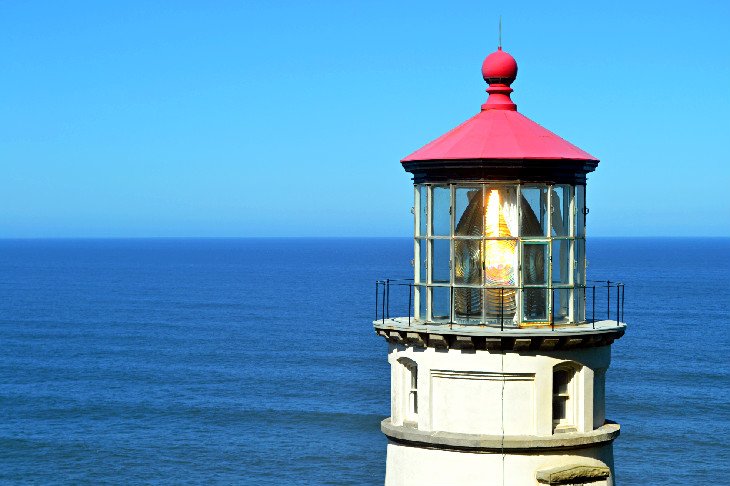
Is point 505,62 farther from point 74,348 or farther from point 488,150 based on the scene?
point 74,348

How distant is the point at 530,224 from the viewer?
1118 cm

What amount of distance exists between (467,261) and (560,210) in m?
0.99

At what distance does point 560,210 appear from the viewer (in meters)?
11.3

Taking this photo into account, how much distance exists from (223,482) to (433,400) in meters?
29.5

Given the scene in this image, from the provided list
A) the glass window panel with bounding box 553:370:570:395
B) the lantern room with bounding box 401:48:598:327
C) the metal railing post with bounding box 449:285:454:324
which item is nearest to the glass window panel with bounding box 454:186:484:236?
the lantern room with bounding box 401:48:598:327

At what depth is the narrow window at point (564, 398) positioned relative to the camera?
10805mm

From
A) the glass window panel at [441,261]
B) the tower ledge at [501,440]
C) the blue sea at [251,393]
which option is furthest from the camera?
the blue sea at [251,393]

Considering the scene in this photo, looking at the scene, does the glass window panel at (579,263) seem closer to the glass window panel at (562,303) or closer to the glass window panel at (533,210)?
the glass window panel at (562,303)

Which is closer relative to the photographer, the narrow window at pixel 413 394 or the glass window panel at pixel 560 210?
the narrow window at pixel 413 394

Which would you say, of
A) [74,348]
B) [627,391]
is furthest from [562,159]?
[74,348]

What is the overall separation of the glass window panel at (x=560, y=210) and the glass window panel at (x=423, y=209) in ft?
3.89

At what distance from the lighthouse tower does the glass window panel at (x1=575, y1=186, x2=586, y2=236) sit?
0.05ft

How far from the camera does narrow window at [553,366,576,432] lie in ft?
35.4

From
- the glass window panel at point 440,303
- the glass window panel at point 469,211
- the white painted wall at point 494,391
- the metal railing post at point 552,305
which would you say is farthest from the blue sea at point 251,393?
the white painted wall at point 494,391
